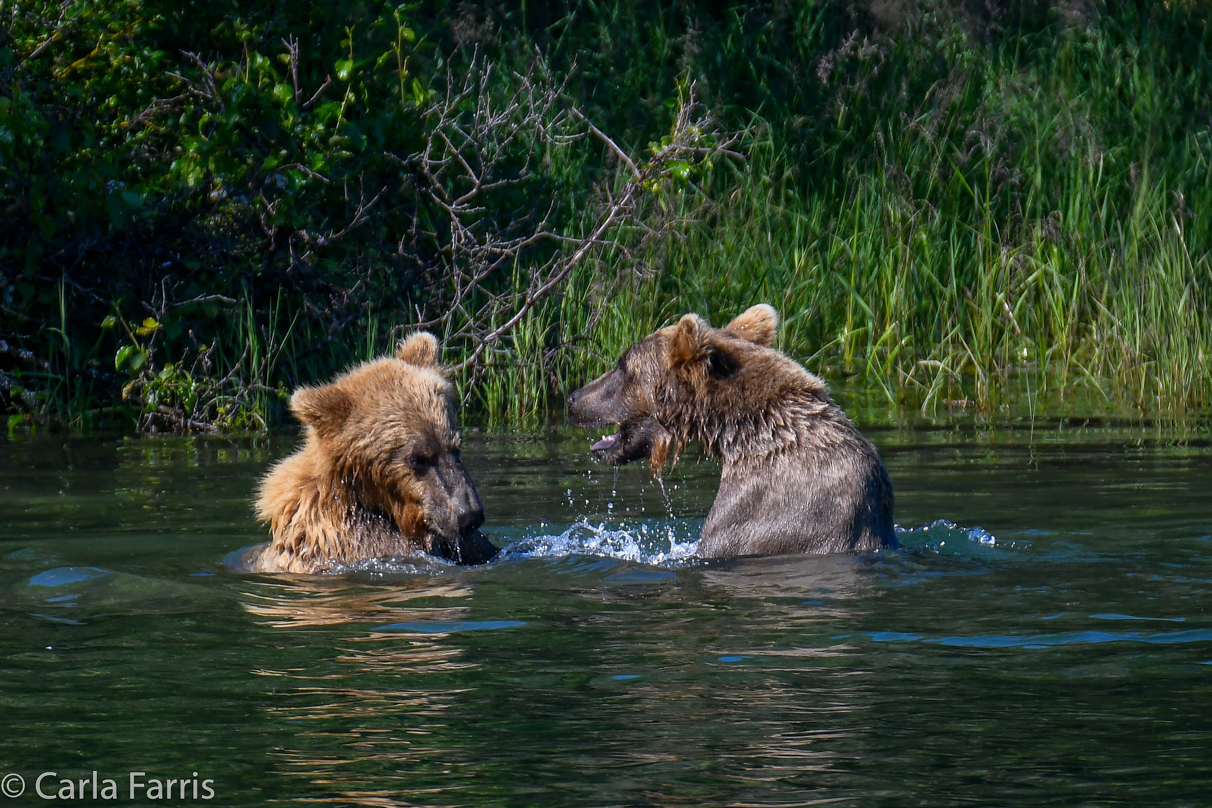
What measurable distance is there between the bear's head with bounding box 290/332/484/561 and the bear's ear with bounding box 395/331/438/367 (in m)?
0.35

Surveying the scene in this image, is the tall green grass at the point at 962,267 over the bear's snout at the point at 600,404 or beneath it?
over

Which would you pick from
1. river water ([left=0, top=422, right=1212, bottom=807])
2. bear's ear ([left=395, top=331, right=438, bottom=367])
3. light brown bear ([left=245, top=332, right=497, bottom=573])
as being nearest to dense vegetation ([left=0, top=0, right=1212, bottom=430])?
river water ([left=0, top=422, right=1212, bottom=807])

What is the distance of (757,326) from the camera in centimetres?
780

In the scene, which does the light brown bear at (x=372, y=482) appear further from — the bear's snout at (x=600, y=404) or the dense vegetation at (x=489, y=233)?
the dense vegetation at (x=489, y=233)

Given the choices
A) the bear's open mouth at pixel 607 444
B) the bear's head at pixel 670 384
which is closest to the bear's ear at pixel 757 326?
the bear's head at pixel 670 384

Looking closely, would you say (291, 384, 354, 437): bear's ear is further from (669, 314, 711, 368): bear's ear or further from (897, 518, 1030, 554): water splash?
(897, 518, 1030, 554): water splash

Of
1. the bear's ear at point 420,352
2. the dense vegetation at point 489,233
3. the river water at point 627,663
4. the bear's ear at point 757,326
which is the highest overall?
the dense vegetation at point 489,233

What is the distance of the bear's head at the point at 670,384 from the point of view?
737 cm

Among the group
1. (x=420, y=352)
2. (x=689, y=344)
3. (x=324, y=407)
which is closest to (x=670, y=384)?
(x=689, y=344)

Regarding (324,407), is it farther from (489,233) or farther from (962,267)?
(962,267)

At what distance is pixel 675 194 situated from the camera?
568 inches

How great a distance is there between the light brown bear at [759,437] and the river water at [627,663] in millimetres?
234

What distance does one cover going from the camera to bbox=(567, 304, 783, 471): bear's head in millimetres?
7371

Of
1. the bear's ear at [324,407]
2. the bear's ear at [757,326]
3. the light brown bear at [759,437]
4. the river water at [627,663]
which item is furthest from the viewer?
the bear's ear at [757,326]
